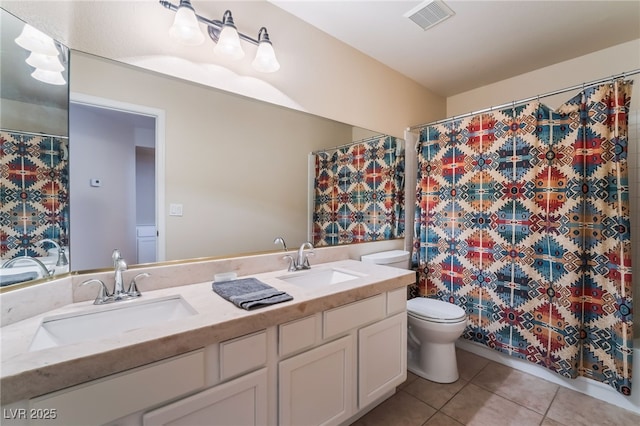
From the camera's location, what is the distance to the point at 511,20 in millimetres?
1792

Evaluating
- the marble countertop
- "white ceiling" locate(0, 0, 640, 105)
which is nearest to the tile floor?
the marble countertop

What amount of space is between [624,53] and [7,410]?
12.2 feet

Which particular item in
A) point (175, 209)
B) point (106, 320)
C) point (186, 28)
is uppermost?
point (186, 28)

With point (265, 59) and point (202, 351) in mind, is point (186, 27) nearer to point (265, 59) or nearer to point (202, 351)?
point (265, 59)

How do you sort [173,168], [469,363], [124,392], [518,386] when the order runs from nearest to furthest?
1. [124,392]
2. [173,168]
3. [518,386]
4. [469,363]

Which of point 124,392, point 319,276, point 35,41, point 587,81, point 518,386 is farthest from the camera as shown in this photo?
point 587,81

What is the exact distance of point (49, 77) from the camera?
41.6 inches

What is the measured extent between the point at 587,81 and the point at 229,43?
281 centimetres

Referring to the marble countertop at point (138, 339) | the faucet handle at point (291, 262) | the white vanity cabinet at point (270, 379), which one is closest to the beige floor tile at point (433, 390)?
the white vanity cabinet at point (270, 379)

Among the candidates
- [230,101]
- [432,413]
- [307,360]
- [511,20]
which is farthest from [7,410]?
[511,20]

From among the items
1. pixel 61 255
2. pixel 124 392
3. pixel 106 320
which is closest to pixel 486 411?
pixel 124 392

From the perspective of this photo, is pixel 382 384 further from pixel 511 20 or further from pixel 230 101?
pixel 511 20

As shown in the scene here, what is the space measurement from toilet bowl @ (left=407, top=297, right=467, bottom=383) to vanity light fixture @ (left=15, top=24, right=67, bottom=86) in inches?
90.4

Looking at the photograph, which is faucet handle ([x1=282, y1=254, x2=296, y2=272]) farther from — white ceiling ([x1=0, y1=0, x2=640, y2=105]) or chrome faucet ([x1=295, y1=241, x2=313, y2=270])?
white ceiling ([x1=0, y1=0, x2=640, y2=105])
